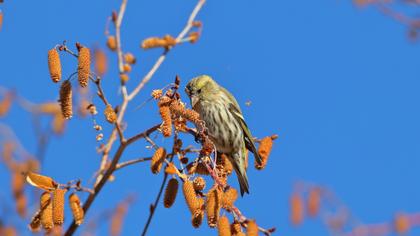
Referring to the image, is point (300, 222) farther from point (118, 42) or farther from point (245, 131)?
point (118, 42)

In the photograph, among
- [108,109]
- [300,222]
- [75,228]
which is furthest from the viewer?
[300,222]

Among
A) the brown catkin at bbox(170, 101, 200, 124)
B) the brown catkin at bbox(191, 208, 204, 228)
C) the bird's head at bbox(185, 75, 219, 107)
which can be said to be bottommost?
the brown catkin at bbox(191, 208, 204, 228)

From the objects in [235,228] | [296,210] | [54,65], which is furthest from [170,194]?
[296,210]

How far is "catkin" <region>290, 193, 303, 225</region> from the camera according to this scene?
5.28 meters

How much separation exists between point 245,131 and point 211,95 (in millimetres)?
422

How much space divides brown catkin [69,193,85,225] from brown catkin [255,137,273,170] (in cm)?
124

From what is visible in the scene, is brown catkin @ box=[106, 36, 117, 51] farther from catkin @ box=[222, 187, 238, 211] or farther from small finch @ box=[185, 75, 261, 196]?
small finch @ box=[185, 75, 261, 196]

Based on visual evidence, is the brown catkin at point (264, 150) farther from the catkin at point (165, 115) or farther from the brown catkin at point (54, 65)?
the brown catkin at point (54, 65)

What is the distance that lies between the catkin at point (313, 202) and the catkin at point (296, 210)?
527 millimetres

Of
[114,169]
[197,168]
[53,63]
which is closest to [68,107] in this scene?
[53,63]

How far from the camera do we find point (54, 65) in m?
2.99

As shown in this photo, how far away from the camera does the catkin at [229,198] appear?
118 inches

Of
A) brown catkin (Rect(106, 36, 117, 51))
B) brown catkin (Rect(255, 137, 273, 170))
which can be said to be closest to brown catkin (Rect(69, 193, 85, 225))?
brown catkin (Rect(106, 36, 117, 51))

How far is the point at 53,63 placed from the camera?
300cm
